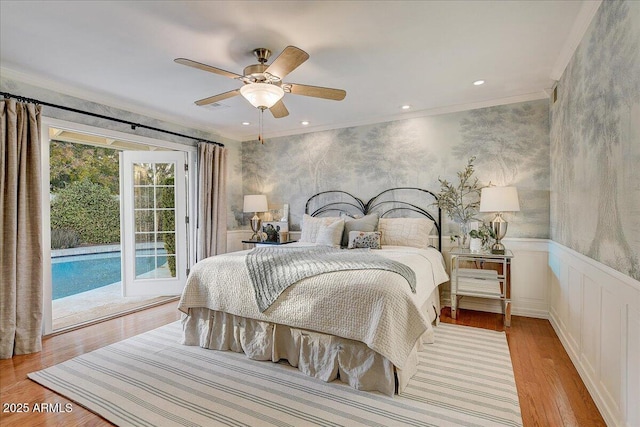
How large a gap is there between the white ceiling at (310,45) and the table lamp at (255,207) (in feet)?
5.77

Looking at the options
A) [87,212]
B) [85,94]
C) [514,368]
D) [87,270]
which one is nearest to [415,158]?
[514,368]

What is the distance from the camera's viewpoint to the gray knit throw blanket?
2.39 m

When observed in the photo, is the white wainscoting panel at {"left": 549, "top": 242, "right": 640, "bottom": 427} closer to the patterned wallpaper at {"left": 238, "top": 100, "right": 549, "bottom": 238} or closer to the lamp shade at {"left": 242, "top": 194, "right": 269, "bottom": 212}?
the patterned wallpaper at {"left": 238, "top": 100, "right": 549, "bottom": 238}

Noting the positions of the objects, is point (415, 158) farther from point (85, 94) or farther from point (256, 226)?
point (85, 94)

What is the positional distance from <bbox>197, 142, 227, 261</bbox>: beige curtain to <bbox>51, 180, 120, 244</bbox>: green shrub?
5.92 m

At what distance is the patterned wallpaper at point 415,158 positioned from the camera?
359cm

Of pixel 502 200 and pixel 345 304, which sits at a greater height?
pixel 502 200

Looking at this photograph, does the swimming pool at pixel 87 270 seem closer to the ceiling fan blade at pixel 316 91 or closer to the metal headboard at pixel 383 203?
the metal headboard at pixel 383 203

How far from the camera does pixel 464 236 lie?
3.88 metres

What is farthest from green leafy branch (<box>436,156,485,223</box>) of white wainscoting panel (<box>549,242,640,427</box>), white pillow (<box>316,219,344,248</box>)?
white pillow (<box>316,219,344,248</box>)

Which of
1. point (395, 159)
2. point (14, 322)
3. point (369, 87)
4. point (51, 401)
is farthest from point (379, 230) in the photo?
point (14, 322)

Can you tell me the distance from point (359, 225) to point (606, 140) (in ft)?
8.04

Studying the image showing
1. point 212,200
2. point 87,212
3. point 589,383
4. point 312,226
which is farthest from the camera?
point 87,212

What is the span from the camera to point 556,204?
319 cm
